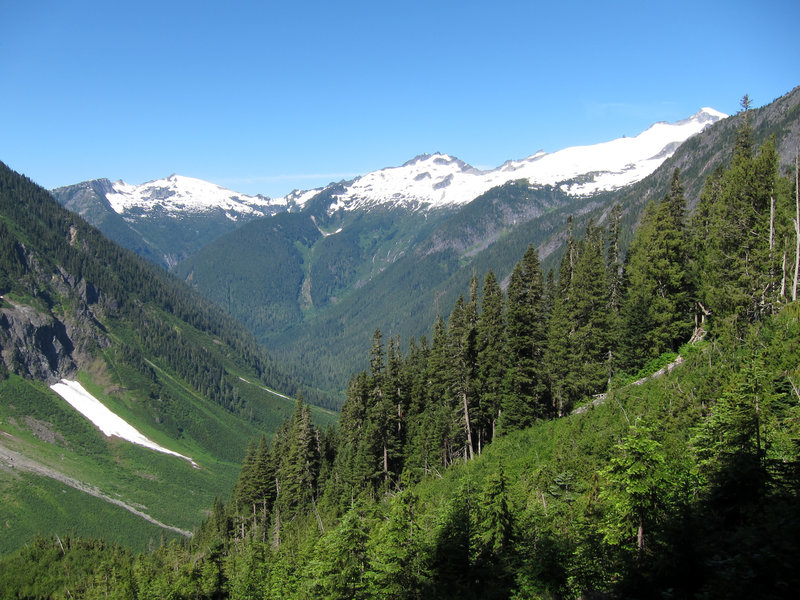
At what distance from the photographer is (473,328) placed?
56250mm

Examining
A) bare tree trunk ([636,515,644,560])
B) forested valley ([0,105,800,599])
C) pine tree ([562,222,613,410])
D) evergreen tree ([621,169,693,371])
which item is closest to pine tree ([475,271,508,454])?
forested valley ([0,105,800,599])

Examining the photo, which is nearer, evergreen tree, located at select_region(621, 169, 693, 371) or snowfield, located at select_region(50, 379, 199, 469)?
evergreen tree, located at select_region(621, 169, 693, 371)

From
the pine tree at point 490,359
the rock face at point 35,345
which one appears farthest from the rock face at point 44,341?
the pine tree at point 490,359

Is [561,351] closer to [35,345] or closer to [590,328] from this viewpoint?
[590,328]

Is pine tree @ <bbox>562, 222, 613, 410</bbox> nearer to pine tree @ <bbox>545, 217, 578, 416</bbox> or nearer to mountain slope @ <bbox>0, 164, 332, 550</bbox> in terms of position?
pine tree @ <bbox>545, 217, 578, 416</bbox>

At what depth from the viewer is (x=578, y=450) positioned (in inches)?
1276

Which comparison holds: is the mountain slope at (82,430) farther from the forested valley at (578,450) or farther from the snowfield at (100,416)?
the forested valley at (578,450)

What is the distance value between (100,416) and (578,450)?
170194 millimetres

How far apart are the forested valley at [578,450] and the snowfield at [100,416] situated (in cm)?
8430

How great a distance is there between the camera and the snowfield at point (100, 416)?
518ft

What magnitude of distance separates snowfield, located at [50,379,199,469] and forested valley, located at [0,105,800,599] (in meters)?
84.3

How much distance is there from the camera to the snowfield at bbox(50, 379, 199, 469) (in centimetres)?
15800

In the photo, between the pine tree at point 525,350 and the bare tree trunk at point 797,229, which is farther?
the pine tree at point 525,350

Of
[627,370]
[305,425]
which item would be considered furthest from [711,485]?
[305,425]
